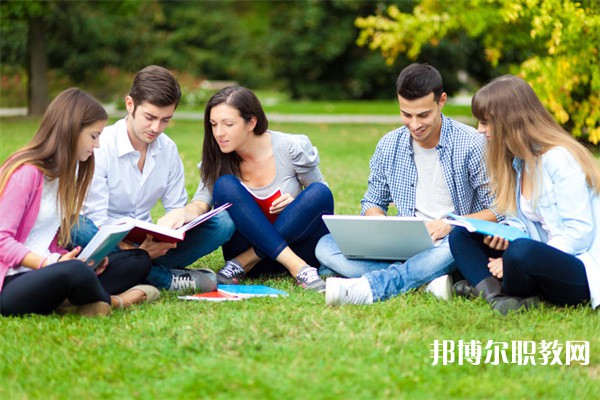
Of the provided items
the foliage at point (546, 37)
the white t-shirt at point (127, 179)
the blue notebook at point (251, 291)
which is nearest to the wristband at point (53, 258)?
the white t-shirt at point (127, 179)

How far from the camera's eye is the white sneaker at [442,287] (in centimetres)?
423

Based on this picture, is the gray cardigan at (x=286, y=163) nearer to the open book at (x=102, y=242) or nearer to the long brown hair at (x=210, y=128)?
the long brown hair at (x=210, y=128)

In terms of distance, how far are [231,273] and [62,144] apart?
54.9 inches

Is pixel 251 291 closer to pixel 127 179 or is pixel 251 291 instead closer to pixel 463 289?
pixel 127 179

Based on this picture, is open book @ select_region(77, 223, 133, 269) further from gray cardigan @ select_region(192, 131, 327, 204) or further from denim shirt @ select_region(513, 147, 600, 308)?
denim shirt @ select_region(513, 147, 600, 308)

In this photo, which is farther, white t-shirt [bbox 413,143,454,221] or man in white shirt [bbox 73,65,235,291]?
white t-shirt [bbox 413,143,454,221]

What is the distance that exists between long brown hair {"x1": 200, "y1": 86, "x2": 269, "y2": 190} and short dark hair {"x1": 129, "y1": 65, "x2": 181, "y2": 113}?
316 mm

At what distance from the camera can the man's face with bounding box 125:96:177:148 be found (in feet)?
14.6

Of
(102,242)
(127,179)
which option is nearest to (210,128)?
(127,179)

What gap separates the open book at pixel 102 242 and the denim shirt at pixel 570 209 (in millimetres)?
1920

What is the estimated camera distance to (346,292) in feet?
13.7

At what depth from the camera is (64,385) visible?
308 cm

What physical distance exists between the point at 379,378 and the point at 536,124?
63.6 inches

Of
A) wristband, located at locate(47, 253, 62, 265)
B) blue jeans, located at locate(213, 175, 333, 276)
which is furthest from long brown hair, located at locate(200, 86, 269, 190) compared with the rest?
wristband, located at locate(47, 253, 62, 265)
